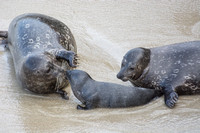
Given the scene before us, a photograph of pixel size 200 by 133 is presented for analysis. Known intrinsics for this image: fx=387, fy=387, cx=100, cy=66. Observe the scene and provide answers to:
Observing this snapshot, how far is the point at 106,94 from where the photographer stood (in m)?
4.41

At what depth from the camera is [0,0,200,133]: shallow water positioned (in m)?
4.17

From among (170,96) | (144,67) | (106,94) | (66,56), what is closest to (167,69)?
(144,67)

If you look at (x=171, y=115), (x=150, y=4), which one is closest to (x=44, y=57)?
(x=171, y=115)

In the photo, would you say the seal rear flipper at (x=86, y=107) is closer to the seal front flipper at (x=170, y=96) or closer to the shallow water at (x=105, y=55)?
the shallow water at (x=105, y=55)

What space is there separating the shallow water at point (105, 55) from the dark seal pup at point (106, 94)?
0.08 meters

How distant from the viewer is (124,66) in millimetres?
4750

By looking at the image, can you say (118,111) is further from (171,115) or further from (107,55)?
(107,55)

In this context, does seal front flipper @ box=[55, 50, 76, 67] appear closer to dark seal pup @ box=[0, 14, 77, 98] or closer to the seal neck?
dark seal pup @ box=[0, 14, 77, 98]

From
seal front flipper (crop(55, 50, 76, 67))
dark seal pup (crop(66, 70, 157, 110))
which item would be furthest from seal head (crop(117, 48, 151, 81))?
seal front flipper (crop(55, 50, 76, 67))

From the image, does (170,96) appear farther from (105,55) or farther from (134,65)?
(105,55)

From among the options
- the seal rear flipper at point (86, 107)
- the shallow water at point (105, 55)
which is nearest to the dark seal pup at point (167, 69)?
the shallow water at point (105, 55)

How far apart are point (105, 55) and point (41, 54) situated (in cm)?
118

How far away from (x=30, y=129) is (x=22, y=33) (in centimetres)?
148

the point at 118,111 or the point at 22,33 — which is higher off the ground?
the point at 22,33
